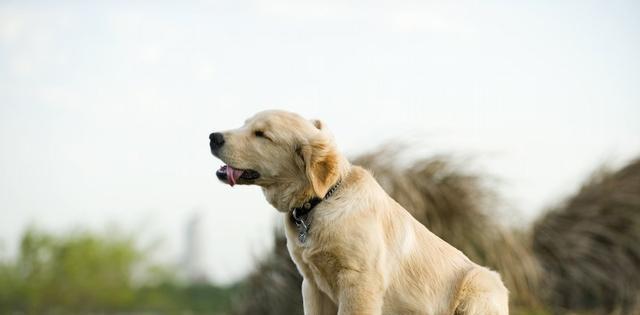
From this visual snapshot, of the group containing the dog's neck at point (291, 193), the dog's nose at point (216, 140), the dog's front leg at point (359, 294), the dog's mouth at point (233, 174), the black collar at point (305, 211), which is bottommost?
the dog's front leg at point (359, 294)

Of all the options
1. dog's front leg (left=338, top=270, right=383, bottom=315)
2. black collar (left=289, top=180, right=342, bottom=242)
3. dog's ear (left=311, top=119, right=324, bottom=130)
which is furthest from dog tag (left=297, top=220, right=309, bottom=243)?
dog's ear (left=311, top=119, right=324, bottom=130)

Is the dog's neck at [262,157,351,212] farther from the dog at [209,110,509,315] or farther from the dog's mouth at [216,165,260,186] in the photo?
the dog's mouth at [216,165,260,186]

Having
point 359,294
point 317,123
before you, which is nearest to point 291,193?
point 317,123

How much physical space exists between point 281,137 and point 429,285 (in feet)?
3.68

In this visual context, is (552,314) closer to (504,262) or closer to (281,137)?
(504,262)

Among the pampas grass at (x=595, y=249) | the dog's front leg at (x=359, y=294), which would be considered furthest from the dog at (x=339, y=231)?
the pampas grass at (x=595, y=249)

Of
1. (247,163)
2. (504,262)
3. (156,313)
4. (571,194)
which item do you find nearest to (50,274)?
(156,313)

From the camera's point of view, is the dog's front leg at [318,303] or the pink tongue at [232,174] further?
the dog's front leg at [318,303]

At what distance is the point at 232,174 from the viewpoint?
3725 millimetres

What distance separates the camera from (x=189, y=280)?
1078cm

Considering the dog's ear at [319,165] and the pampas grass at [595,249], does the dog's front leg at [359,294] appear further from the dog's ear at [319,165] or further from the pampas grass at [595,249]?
the pampas grass at [595,249]

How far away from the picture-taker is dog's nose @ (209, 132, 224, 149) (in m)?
3.73

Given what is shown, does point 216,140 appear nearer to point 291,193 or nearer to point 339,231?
point 291,193

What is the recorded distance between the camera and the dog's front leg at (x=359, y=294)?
3629 mm
